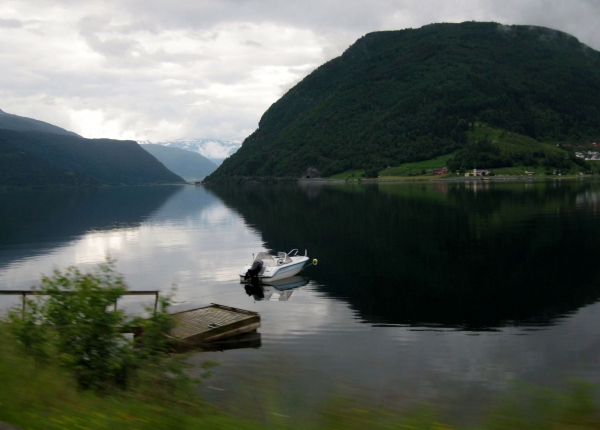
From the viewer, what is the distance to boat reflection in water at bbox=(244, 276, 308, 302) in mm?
36875

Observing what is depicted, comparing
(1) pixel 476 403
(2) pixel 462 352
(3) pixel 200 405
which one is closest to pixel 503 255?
(2) pixel 462 352

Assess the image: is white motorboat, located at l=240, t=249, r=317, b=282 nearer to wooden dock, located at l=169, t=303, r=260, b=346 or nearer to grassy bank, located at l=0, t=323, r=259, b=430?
wooden dock, located at l=169, t=303, r=260, b=346

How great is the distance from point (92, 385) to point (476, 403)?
12260 mm

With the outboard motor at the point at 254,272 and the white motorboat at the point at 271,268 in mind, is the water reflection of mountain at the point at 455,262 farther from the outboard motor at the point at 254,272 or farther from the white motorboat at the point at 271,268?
the outboard motor at the point at 254,272

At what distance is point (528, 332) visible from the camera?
26.0m

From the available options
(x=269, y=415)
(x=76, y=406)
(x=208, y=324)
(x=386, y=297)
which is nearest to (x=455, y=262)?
(x=386, y=297)

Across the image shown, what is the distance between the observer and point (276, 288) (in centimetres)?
3972

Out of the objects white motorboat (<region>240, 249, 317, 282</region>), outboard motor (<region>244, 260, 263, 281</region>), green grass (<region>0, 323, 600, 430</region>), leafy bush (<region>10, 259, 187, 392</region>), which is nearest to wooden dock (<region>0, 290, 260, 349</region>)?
leafy bush (<region>10, 259, 187, 392</region>)

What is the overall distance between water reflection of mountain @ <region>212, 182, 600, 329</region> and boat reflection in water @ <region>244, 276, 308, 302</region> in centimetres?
218

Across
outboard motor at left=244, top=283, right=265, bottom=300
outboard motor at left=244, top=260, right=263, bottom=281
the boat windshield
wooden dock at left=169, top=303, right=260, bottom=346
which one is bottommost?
outboard motor at left=244, top=283, right=265, bottom=300

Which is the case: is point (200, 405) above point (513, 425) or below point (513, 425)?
below

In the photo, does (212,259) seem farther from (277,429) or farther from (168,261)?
(277,429)

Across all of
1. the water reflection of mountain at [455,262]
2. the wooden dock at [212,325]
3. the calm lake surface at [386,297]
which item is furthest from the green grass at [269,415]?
the water reflection of mountain at [455,262]

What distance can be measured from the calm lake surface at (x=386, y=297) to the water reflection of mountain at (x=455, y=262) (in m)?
0.15
